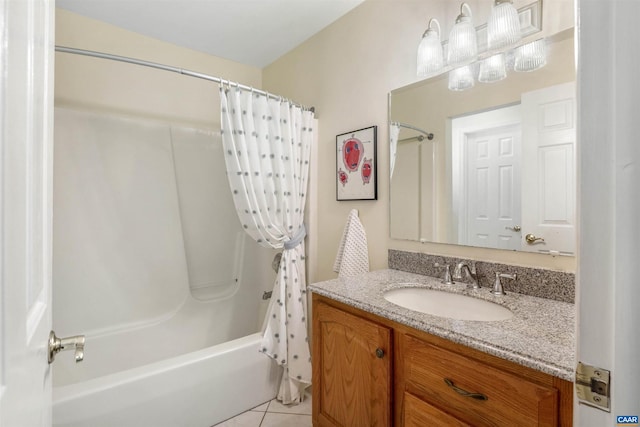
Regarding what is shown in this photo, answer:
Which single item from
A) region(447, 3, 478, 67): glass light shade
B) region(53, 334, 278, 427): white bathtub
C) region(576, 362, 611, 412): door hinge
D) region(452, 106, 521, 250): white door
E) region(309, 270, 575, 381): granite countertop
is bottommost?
region(53, 334, 278, 427): white bathtub

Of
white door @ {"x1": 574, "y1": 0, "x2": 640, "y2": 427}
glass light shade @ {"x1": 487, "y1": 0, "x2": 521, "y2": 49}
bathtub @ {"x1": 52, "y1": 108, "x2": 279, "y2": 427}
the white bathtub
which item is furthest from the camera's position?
bathtub @ {"x1": 52, "y1": 108, "x2": 279, "y2": 427}

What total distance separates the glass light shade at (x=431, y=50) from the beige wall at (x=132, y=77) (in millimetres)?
1754

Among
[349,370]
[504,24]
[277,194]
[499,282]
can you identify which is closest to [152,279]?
[277,194]

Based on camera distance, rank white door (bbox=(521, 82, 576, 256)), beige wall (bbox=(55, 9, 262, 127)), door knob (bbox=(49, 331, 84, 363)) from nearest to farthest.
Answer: door knob (bbox=(49, 331, 84, 363)) → white door (bbox=(521, 82, 576, 256)) → beige wall (bbox=(55, 9, 262, 127))

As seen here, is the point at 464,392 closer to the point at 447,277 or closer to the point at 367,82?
the point at 447,277

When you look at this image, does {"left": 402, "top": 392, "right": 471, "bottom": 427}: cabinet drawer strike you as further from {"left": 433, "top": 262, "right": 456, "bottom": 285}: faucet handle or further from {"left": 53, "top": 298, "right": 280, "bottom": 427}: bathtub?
{"left": 53, "top": 298, "right": 280, "bottom": 427}: bathtub

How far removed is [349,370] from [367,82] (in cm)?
155

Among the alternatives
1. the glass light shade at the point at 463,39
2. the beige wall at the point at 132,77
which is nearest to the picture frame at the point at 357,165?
the glass light shade at the point at 463,39

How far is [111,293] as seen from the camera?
6.39 ft

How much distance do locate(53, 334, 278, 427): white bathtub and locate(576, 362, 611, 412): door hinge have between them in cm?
163

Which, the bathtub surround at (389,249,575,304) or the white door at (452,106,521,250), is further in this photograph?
the white door at (452,106,521,250)

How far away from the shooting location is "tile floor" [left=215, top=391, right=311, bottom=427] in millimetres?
1695

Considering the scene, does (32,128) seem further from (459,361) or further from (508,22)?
(508,22)

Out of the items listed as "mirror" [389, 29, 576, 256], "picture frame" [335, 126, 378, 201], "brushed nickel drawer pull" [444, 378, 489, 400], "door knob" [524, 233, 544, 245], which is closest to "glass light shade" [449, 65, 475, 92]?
"mirror" [389, 29, 576, 256]
